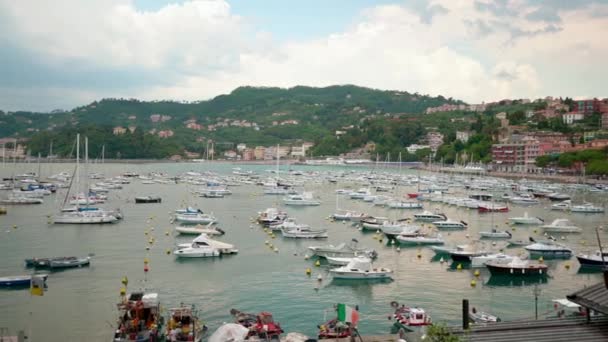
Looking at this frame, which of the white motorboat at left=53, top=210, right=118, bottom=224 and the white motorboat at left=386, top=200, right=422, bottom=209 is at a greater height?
the white motorboat at left=386, top=200, right=422, bottom=209

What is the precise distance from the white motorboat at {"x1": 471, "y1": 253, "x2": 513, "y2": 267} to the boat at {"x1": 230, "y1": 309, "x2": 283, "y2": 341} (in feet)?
39.7

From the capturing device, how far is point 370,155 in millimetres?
167625

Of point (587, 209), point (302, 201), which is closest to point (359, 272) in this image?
point (302, 201)

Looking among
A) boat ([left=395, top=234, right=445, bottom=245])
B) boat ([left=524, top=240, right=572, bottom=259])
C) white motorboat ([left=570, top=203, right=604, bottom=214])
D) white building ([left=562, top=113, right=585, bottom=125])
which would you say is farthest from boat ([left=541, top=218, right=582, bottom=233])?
white building ([left=562, top=113, right=585, bottom=125])

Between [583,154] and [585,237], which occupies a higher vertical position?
[583,154]

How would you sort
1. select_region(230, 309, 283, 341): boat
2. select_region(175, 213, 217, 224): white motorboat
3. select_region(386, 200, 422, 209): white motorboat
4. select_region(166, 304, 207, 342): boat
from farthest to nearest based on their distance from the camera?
Result: select_region(386, 200, 422, 209): white motorboat, select_region(175, 213, 217, 224): white motorboat, select_region(230, 309, 283, 341): boat, select_region(166, 304, 207, 342): boat

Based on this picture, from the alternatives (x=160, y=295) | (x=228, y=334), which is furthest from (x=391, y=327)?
(x=160, y=295)

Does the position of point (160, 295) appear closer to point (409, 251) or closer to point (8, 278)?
point (8, 278)

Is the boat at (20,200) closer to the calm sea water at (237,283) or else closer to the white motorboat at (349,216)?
the calm sea water at (237,283)

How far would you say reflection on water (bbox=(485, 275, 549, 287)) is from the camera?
2458cm

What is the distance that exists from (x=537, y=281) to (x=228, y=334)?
15641 mm

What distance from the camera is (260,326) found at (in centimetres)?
1691

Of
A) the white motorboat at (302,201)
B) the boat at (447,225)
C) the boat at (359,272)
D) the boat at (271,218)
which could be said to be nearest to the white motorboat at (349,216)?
the boat at (271,218)

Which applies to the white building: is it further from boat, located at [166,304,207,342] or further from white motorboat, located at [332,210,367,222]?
boat, located at [166,304,207,342]
